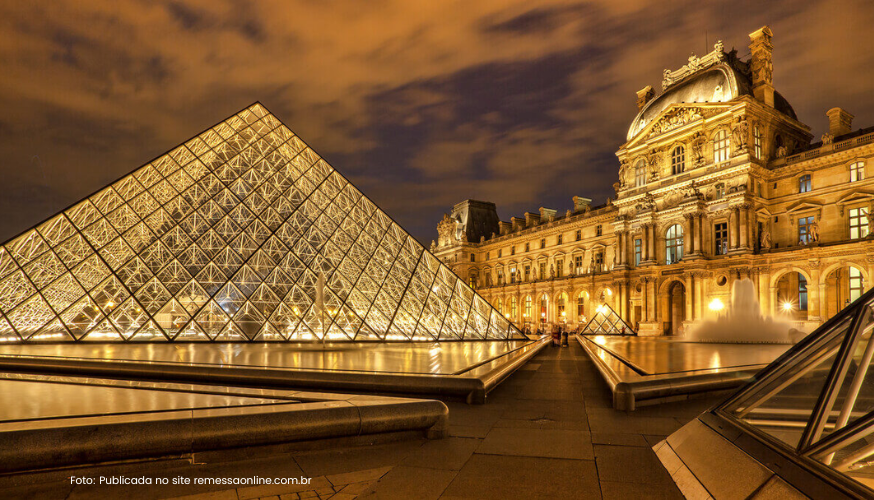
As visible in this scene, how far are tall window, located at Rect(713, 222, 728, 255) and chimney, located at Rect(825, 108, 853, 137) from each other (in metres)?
8.46

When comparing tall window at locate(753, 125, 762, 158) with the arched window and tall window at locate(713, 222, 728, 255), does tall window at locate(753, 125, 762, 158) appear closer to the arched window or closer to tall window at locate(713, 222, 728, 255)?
the arched window

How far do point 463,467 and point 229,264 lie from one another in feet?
53.5

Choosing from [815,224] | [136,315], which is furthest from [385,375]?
[815,224]

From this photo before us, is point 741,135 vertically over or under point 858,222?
over

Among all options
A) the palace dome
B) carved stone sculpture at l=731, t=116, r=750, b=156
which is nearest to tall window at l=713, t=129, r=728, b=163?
carved stone sculpture at l=731, t=116, r=750, b=156

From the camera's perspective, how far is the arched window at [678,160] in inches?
1305

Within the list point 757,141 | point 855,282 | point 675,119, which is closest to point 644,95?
point 675,119

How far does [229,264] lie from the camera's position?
18.0 metres

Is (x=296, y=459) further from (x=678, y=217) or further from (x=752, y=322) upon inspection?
(x=678, y=217)

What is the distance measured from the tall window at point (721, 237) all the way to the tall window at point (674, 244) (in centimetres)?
243

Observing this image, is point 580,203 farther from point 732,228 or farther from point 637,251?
point 732,228

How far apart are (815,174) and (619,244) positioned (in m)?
11.9

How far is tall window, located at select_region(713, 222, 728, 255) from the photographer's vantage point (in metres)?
30.2

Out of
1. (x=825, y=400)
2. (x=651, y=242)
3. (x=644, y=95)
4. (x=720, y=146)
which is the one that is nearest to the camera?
(x=825, y=400)
